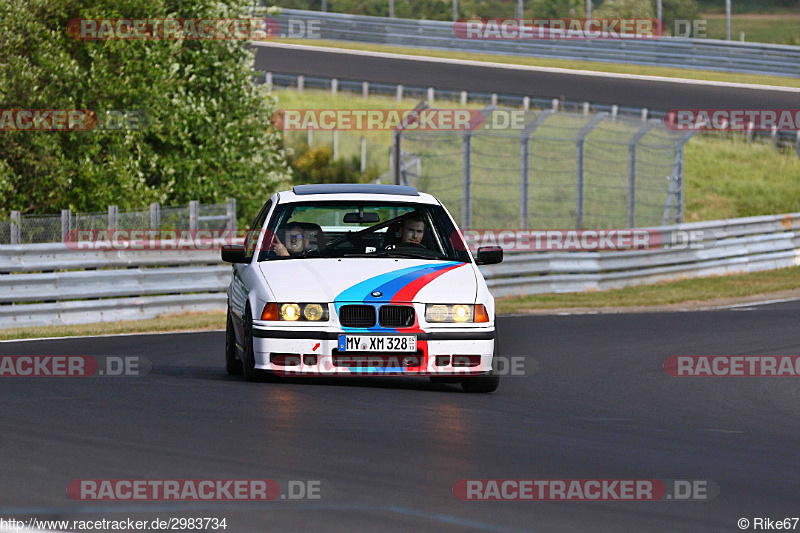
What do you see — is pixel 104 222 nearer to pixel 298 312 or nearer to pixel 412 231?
pixel 412 231

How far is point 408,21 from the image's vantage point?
1973 inches

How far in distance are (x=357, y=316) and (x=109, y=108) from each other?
16.6 meters

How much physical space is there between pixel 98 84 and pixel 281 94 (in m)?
18.9

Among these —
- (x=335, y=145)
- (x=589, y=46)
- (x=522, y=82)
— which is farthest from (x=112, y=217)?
(x=589, y=46)

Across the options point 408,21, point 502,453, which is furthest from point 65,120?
point 408,21

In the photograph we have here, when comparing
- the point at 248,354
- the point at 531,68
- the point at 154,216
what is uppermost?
the point at 248,354

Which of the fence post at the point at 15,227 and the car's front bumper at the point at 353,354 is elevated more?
the car's front bumper at the point at 353,354

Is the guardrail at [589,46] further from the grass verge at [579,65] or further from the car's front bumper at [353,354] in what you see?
the car's front bumper at [353,354]

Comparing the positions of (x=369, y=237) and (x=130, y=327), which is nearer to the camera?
(x=369, y=237)

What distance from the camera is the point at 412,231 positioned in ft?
37.1

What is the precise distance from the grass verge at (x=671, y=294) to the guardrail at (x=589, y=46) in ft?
57.7

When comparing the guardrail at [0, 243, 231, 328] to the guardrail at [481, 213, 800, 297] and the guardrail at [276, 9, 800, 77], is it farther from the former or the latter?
the guardrail at [276, 9, 800, 77]

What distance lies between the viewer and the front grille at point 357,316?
10078 mm

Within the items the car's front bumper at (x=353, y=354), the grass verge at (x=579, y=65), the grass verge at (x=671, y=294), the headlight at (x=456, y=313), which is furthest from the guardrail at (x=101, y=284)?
the grass verge at (x=579, y=65)
